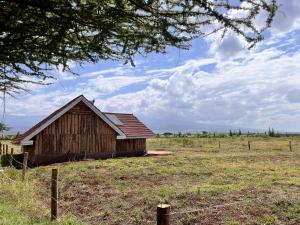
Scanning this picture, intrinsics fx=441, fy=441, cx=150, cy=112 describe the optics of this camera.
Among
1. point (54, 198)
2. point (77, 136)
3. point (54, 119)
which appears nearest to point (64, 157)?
point (77, 136)

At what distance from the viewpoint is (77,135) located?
30.3 m

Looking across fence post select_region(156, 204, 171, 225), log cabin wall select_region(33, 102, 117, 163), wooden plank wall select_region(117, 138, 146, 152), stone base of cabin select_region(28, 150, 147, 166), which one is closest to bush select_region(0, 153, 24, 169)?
stone base of cabin select_region(28, 150, 147, 166)

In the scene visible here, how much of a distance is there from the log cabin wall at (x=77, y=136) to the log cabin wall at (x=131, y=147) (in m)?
1.60

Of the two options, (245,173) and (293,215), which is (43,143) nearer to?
(245,173)

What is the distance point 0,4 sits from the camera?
477 centimetres

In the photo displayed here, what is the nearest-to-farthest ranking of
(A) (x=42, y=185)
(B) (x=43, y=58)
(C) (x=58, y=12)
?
(C) (x=58, y=12) < (B) (x=43, y=58) < (A) (x=42, y=185)

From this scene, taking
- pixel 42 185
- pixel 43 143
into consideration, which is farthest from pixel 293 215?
pixel 43 143

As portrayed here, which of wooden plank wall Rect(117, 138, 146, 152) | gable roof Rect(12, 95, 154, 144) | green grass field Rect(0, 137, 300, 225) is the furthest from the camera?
wooden plank wall Rect(117, 138, 146, 152)

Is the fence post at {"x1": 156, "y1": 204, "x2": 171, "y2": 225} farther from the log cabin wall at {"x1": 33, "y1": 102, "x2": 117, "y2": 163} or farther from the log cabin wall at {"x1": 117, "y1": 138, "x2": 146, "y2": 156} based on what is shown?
the log cabin wall at {"x1": 117, "y1": 138, "x2": 146, "y2": 156}

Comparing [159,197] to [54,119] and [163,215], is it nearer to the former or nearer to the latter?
[163,215]

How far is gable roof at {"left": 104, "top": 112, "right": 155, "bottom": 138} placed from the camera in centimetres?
3550

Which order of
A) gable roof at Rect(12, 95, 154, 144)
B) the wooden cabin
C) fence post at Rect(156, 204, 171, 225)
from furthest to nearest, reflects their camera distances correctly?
the wooden cabin → gable roof at Rect(12, 95, 154, 144) → fence post at Rect(156, 204, 171, 225)

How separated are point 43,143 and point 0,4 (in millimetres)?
24420

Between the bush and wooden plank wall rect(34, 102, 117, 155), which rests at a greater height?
wooden plank wall rect(34, 102, 117, 155)
